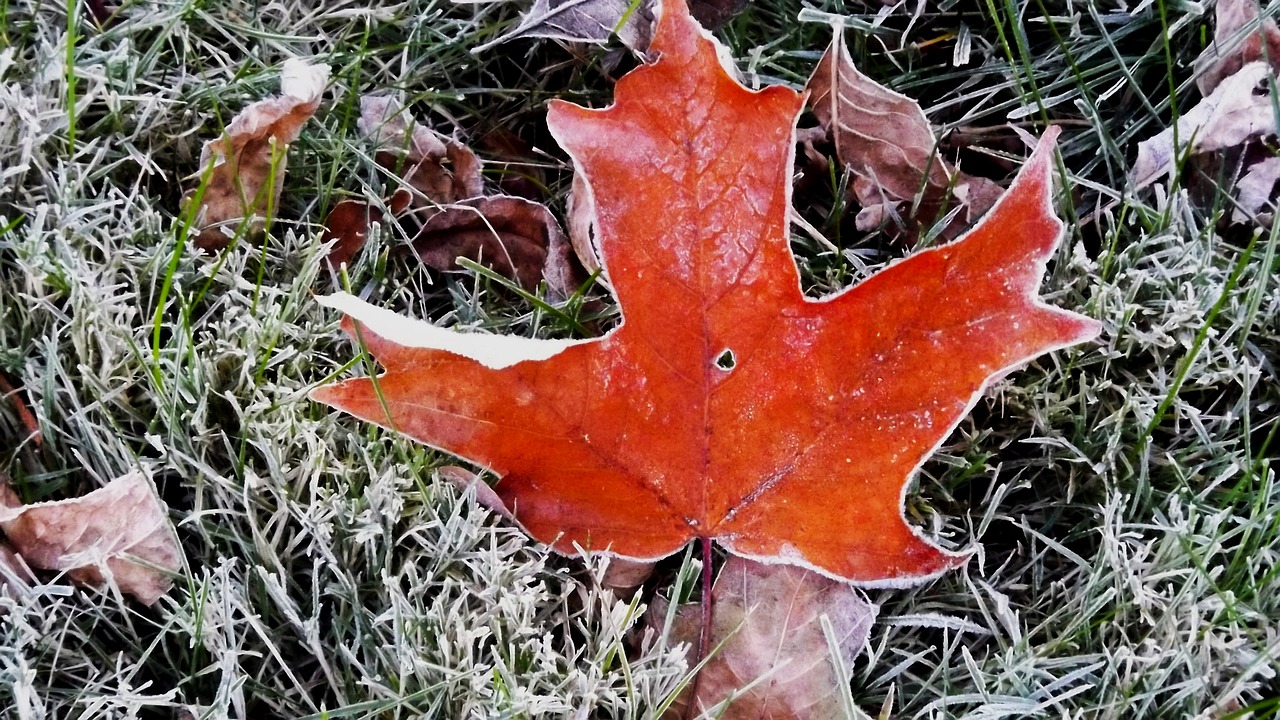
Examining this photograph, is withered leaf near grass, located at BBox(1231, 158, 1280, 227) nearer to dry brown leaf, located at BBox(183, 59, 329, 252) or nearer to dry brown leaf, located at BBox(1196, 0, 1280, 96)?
dry brown leaf, located at BBox(1196, 0, 1280, 96)

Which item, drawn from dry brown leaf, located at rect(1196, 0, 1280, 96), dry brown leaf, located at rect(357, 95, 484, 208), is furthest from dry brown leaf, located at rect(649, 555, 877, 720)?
dry brown leaf, located at rect(1196, 0, 1280, 96)

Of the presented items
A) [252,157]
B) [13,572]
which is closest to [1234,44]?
[252,157]

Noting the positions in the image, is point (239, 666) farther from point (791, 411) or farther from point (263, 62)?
point (263, 62)

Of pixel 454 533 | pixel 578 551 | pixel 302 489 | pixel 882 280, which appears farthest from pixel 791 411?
pixel 302 489

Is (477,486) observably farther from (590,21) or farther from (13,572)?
(590,21)

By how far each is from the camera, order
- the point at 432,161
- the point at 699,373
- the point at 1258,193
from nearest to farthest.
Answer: the point at 699,373 < the point at 1258,193 < the point at 432,161
